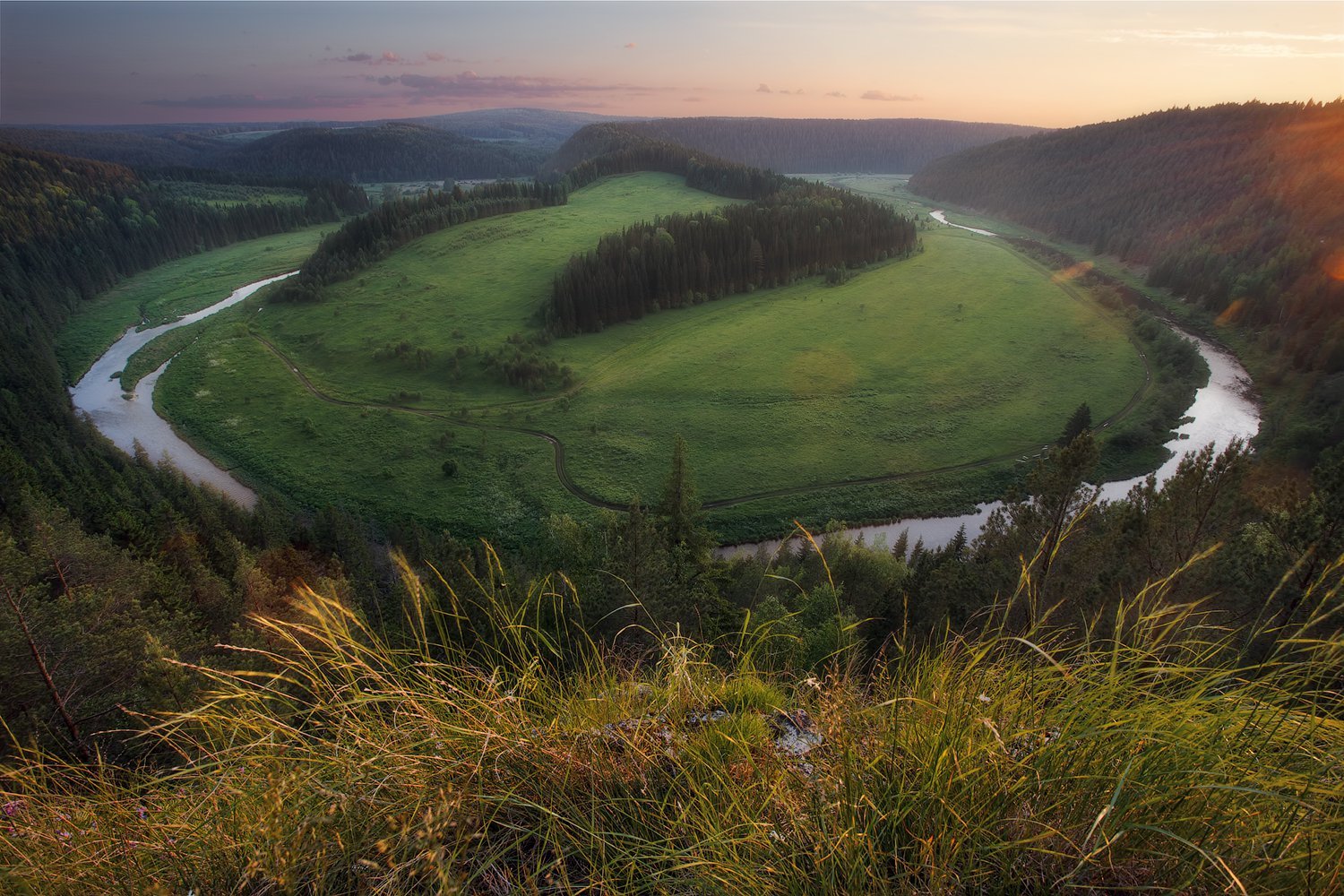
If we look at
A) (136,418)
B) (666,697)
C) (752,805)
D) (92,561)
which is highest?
(752,805)

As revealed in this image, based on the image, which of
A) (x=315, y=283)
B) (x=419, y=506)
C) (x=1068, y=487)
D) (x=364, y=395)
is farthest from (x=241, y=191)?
(x=1068, y=487)

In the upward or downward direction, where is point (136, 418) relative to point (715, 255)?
downward

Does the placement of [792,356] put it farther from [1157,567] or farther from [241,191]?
[241,191]

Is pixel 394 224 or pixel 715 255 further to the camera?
pixel 394 224

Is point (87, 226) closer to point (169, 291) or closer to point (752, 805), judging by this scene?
point (169, 291)

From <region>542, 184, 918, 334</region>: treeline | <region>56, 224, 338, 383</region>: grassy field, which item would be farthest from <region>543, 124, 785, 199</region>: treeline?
<region>56, 224, 338, 383</region>: grassy field

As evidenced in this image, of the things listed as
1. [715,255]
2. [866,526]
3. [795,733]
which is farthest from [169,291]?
[795,733]

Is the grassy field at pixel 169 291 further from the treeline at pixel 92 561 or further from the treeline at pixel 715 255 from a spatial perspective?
the treeline at pixel 715 255

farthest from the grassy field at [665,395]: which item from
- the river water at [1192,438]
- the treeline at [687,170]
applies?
the treeline at [687,170]
